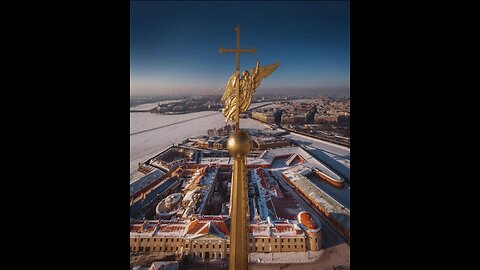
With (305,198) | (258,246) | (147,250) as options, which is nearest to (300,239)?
(258,246)

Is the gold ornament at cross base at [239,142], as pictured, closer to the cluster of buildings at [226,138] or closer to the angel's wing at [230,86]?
the angel's wing at [230,86]

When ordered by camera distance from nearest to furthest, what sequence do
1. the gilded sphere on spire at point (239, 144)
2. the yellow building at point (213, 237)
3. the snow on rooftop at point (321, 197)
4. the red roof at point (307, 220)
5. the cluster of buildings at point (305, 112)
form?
the gilded sphere on spire at point (239, 144)
the yellow building at point (213, 237)
the red roof at point (307, 220)
the snow on rooftop at point (321, 197)
the cluster of buildings at point (305, 112)

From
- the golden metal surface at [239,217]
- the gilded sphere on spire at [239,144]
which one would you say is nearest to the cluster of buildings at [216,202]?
the golden metal surface at [239,217]

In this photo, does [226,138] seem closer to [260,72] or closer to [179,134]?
[179,134]

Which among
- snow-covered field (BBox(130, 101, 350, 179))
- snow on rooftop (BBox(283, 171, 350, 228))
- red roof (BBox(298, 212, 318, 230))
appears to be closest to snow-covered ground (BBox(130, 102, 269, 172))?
snow-covered field (BBox(130, 101, 350, 179))

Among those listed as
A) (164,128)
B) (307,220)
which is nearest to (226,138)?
(164,128)

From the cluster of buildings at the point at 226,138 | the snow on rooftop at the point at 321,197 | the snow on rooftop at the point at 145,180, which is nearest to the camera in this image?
the snow on rooftop at the point at 321,197

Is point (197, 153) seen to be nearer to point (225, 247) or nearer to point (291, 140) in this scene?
point (291, 140)

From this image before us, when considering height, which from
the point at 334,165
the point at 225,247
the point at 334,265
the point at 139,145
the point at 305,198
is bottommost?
the point at 334,265

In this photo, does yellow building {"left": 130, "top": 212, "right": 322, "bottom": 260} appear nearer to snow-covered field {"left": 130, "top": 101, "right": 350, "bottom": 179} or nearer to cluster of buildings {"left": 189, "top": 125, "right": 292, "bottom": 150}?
snow-covered field {"left": 130, "top": 101, "right": 350, "bottom": 179}
